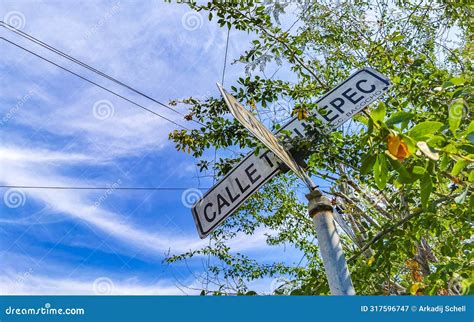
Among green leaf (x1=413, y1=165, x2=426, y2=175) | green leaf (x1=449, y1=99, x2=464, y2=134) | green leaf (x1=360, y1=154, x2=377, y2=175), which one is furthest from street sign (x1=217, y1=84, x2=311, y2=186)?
green leaf (x1=449, y1=99, x2=464, y2=134)

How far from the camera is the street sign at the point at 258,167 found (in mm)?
1529

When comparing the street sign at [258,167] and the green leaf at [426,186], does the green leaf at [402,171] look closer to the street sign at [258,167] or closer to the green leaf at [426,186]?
the green leaf at [426,186]

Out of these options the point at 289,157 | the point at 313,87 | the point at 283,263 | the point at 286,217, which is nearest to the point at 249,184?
the point at 289,157

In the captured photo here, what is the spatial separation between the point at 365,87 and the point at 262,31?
133cm

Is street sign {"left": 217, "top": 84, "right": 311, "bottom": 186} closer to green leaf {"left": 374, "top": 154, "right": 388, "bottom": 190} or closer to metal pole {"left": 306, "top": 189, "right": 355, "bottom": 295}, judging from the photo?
metal pole {"left": 306, "top": 189, "right": 355, "bottom": 295}

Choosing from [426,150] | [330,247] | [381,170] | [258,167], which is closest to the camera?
[426,150]

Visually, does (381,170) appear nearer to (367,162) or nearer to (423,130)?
(367,162)

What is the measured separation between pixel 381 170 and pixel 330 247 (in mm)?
303

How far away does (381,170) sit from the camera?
121cm

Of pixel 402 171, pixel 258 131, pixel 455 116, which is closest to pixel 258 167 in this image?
pixel 258 131

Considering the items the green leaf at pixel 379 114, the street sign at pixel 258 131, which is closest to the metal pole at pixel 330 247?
the street sign at pixel 258 131

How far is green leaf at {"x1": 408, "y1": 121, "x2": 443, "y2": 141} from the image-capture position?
43.8 inches

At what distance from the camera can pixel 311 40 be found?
4352mm
